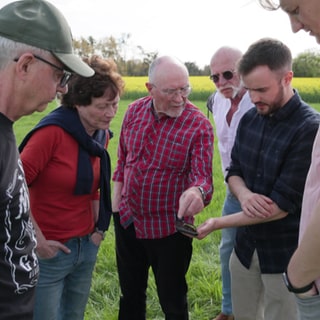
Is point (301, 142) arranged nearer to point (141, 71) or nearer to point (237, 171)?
point (237, 171)

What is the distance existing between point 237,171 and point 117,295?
5.57 ft

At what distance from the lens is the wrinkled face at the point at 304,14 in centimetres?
134

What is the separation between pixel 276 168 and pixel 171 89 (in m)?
0.83

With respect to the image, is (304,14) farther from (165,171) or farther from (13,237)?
(165,171)

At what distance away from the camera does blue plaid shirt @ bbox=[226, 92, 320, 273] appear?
7.57 ft

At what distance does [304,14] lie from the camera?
1365 mm

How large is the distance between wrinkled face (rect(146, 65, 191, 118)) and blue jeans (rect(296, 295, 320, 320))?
1.46 m

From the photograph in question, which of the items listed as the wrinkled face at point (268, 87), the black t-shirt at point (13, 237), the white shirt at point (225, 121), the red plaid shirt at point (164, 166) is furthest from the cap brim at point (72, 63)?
the white shirt at point (225, 121)

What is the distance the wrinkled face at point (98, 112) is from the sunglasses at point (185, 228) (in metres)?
0.70

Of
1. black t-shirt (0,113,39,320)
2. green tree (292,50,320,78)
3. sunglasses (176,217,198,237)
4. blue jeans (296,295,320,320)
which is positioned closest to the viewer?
black t-shirt (0,113,39,320)

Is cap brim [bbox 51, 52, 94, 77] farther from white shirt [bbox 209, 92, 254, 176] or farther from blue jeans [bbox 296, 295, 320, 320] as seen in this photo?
white shirt [bbox 209, 92, 254, 176]

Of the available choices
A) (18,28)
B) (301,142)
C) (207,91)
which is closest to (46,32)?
(18,28)

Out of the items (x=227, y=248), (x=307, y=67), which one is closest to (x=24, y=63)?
(x=227, y=248)

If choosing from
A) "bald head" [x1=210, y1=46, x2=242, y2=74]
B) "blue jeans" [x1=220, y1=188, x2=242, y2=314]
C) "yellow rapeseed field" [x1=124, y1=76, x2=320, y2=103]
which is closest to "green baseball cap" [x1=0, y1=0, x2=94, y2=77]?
"bald head" [x1=210, y1=46, x2=242, y2=74]
